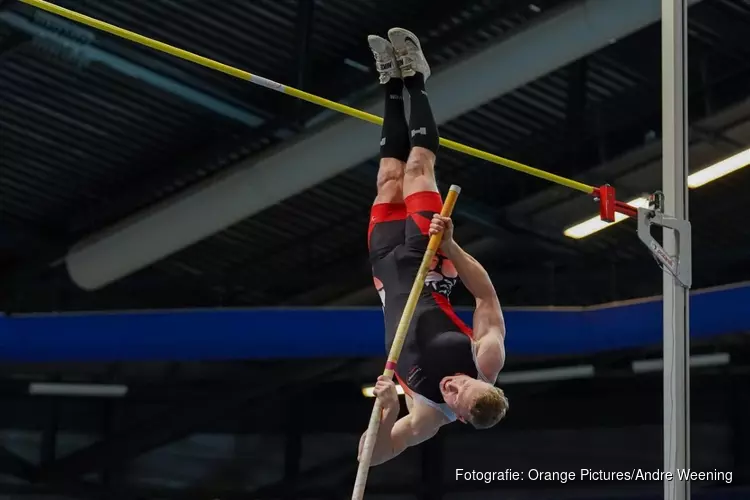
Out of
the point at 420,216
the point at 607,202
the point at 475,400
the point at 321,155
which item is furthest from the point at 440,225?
the point at 321,155

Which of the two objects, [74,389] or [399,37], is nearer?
[399,37]

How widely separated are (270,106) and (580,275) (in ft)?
10.4

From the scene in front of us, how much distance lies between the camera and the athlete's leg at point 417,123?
4.79 m

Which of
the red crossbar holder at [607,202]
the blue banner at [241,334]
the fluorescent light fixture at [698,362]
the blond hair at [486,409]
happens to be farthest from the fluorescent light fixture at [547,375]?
the blond hair at [486,409]

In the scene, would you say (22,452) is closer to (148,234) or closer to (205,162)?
(148,234)

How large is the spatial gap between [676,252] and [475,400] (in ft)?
4.71

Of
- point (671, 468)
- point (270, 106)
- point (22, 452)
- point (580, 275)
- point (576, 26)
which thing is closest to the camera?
point (671, 468)

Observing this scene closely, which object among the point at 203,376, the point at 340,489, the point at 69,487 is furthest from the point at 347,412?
the point at 69,487

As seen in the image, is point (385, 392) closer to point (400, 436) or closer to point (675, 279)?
point (400, 436)

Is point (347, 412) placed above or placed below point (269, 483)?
above

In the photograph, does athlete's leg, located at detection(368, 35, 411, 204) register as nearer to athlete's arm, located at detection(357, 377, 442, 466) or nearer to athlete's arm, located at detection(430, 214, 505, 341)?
athlete's arm, located at detection(430, 214, 505, 341)

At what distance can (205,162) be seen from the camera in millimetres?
9547

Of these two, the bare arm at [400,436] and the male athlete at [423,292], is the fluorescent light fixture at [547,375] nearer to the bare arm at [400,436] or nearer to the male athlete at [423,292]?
the male athlete at [423,292]

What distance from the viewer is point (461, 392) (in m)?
4.31
